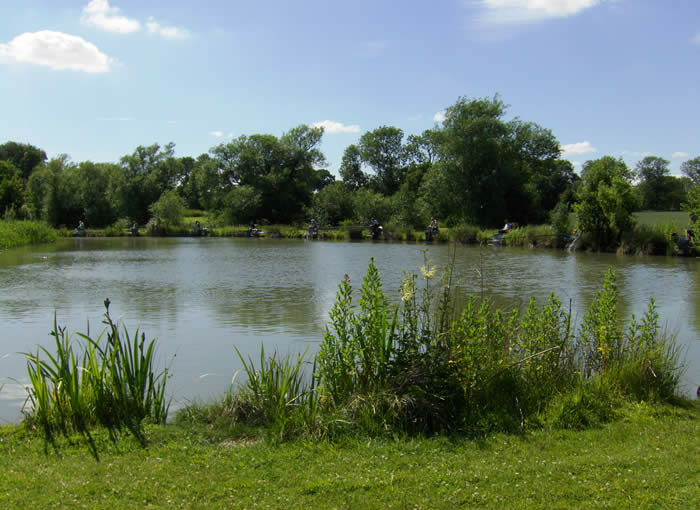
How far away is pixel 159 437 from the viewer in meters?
4.56

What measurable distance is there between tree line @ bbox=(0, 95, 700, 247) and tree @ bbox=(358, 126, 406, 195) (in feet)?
0.43

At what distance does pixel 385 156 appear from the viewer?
73.8 metres

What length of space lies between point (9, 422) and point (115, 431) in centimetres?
150

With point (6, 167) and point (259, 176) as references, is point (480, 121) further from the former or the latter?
point (6, 167)

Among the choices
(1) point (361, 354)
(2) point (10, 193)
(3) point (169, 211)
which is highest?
(2) point (10, 193)

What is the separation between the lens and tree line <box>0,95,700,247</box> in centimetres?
4647

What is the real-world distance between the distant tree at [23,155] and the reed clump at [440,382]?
308ft

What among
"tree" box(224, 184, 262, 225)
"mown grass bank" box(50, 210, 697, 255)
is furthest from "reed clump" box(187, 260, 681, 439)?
"tree" box(224, 184, 262, 225)

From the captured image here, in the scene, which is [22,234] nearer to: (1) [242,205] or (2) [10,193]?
(2) [10,193]

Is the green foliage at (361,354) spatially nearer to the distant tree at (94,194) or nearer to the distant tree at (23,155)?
the distant tree at (94,194)

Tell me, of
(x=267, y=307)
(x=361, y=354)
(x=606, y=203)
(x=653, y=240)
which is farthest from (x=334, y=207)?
(x=361, y=354)

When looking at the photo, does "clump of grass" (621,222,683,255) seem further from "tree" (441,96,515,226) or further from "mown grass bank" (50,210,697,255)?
"tree" (441,96,515,226)

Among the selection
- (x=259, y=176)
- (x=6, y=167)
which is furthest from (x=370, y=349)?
(x=6, y=167)

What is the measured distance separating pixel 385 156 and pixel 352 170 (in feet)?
17.1
